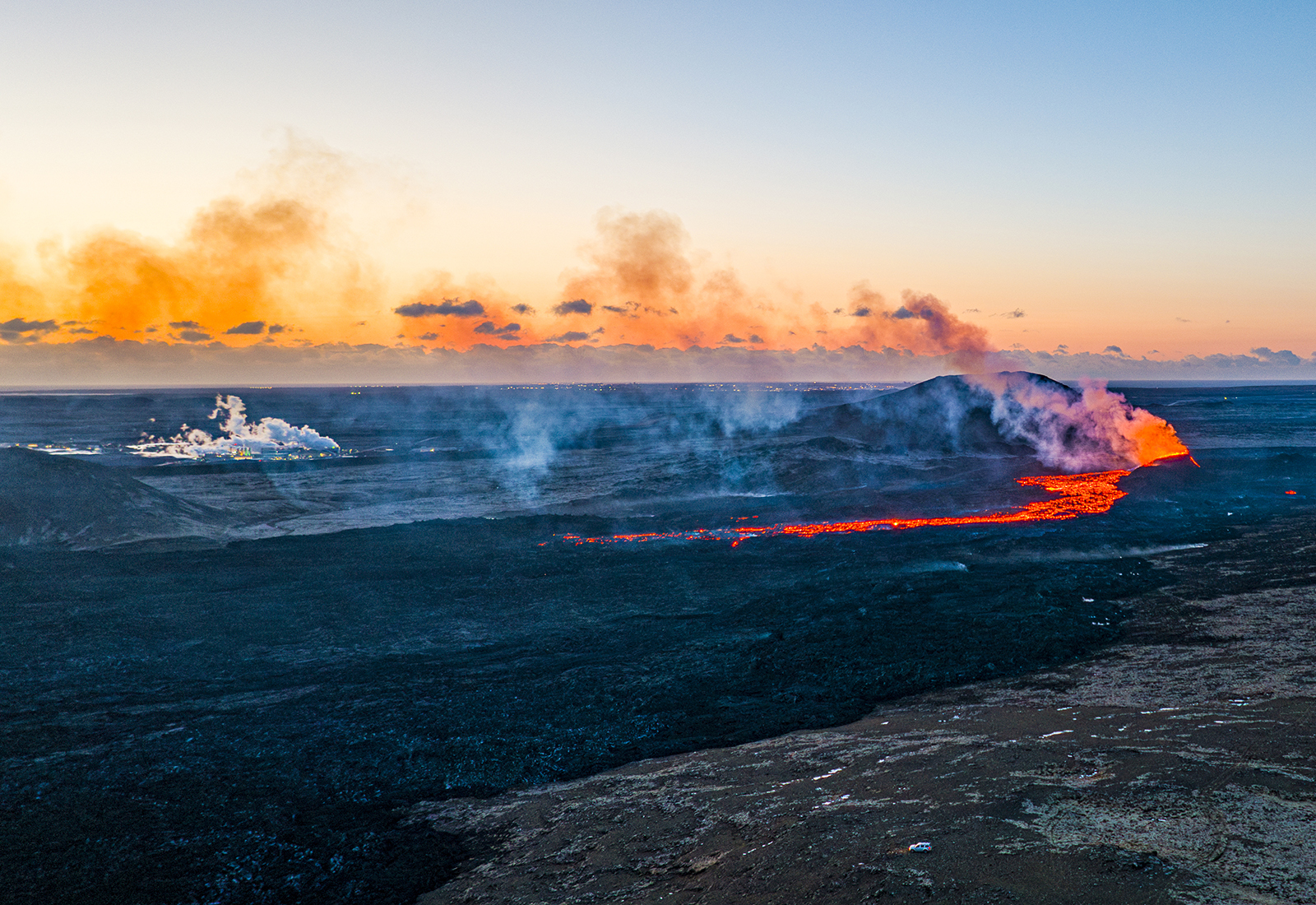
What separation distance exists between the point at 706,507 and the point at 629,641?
2199 centimetres

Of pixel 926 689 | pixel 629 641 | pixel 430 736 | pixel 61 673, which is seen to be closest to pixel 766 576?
pixel 629 641

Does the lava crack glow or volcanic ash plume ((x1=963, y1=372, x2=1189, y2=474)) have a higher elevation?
volcanic ash plume ((x1=963, y1=372, x2=1189, y2=474))

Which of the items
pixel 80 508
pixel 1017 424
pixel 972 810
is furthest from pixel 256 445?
pixel 972 810

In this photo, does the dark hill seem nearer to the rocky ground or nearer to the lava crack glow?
the lava crack glow

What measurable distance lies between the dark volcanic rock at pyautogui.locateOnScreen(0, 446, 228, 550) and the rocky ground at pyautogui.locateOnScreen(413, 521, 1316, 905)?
30126 mm

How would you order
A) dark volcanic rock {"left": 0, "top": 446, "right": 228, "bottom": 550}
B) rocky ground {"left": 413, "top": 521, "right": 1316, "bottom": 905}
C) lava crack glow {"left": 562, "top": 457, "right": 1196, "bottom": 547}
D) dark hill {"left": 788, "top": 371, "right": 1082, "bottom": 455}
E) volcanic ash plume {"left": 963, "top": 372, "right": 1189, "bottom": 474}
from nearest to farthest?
rocky ground {"left": 413, "top": 521, "right": 1316, "bottom": 905}
dark volcanic rock {"left": 0, "top": 446, "right": 228, "bottom": 550}
lava crack glow {"left": 562, "top": 457, "right": 1196, "bottom": 547}
volcanic ash plume {"left": 963, "top": 372, "right": 1189, "bottom": 474}
dark hill {"left": 788, "top": 371, "right": 1082, "bottom": 455}

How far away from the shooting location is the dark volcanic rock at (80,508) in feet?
108

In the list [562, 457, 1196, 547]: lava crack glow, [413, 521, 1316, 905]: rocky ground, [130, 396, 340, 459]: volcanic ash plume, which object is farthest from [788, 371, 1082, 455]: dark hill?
[130, 396, 340, 459]: volcanic ash plume

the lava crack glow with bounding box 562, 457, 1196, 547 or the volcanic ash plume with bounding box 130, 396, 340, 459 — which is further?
the volcanic ash plume with bounding box 130, 396, 340, 459

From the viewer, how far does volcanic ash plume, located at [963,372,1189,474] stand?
5566 cm

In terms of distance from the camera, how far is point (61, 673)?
1759 centimetres

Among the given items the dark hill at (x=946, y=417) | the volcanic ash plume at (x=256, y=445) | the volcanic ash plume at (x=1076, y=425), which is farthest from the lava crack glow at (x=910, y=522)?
the volcanic ash plume at (x=256, y=445)

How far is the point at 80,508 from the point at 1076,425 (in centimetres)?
6391

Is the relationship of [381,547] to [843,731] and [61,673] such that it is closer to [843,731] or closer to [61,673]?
[61,673]
